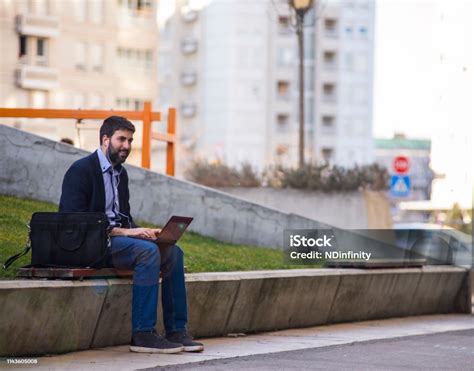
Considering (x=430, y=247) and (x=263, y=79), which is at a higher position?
(x=263, y=79)

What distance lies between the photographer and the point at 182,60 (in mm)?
128875

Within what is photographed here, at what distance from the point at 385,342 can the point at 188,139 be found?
114 metres

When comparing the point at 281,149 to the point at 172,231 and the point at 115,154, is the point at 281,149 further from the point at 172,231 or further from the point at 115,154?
the point at 172,231

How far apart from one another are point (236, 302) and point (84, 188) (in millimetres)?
2247

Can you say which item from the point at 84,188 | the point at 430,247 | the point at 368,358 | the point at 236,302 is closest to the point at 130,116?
the point at 430,247

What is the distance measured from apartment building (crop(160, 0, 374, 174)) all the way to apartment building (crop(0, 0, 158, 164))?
31.6 m

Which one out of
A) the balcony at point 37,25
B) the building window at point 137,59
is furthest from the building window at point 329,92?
the balcony at point 37,25

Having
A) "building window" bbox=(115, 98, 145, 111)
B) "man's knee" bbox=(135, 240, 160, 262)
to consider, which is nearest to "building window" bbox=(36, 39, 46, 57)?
"building window" bbox=(115, 98, 145, 111)

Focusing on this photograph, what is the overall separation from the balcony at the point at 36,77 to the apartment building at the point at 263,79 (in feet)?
130

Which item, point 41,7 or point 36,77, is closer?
point 36,77

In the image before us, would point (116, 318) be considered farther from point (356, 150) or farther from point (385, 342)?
point (356, 150)

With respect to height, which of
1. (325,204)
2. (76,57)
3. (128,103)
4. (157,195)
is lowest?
(325,204)

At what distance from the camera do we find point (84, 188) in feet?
33.7

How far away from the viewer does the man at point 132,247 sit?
33.2 ft
